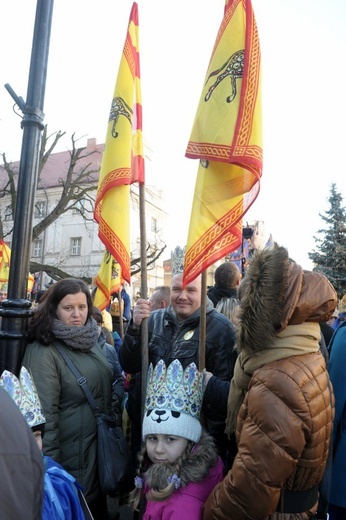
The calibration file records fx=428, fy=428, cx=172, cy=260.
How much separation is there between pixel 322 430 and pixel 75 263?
37638 millimetres

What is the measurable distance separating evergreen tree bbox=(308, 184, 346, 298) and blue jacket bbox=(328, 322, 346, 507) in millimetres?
18496

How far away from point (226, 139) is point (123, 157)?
0.87 metres

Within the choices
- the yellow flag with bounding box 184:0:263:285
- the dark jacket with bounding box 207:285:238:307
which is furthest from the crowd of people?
the dark jacket with bounding box 207:285:238:307

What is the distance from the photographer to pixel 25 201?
273 cm

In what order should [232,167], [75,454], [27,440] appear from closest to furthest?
[27,440], [75,454], [232,167]

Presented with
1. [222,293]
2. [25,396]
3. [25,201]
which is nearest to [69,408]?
[25,396]

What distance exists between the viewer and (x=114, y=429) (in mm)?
2877

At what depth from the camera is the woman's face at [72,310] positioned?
3.00 meters

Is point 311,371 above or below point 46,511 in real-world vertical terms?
above

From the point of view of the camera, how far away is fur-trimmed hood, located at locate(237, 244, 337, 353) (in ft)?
6.31

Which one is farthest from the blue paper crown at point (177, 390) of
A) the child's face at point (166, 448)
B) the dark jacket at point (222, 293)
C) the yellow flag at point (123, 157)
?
the dark jacket at point (222, 293)

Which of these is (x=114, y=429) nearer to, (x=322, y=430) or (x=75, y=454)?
(x=75, y=454)

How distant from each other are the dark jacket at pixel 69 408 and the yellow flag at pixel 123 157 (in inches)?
33.6

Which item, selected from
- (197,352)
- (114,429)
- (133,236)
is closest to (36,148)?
(197,352)
